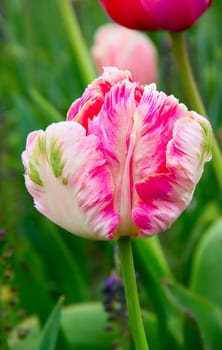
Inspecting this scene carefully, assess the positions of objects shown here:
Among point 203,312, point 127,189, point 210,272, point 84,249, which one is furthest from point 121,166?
point 84,249

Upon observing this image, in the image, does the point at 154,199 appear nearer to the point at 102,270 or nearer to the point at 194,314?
the point at 194,314

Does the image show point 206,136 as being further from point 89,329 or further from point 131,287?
point 89,329

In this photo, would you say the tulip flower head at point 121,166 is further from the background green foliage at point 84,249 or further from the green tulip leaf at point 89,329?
the green tulip leaf at point 89,329

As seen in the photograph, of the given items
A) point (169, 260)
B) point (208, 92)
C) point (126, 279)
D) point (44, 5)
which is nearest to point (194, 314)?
point (126, 279)

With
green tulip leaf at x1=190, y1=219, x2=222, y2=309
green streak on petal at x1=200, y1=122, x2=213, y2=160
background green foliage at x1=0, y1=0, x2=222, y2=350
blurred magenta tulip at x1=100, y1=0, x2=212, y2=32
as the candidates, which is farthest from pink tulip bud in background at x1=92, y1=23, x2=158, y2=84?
green streak on petal at x1=200, y1=122, x2=213, y2=160

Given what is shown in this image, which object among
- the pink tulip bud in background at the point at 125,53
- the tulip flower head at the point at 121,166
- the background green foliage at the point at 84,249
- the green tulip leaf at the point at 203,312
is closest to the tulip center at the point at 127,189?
the tulip flower head at the point at 121,166

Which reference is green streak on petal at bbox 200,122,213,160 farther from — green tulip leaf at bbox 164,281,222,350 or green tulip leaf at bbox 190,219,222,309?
green tulip leaf at bbox 190,219,222,309
